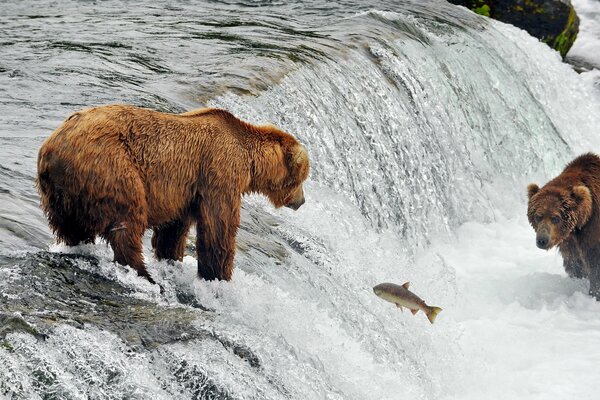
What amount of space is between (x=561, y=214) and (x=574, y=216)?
0.35 ft

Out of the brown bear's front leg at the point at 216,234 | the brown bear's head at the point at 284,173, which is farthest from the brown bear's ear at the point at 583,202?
the brown bear's front leg at the point at 216,234

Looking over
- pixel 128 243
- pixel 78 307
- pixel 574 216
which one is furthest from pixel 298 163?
pixel 574 216

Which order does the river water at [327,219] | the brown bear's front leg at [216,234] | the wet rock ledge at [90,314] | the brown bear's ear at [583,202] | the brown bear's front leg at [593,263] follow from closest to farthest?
the wet rock ledge at [90,314]
the river water at [327,219]
the brown bear's front leg at [216,234]
the brown bear's ear at [583,202]
the brown bear's front leg at [593,263]

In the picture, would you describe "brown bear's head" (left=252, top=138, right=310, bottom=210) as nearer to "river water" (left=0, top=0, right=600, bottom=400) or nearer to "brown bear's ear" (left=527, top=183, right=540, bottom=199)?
"river water" (left=0, top=0, right=600, bottom=400)

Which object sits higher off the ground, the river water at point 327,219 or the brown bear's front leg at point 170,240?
the brown bear's front leg at point 170,240

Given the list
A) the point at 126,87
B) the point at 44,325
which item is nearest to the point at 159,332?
the point at 44,325

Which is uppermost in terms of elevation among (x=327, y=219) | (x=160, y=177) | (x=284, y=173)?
(x=160, y=177)

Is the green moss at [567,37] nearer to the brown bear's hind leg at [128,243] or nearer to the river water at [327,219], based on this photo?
the river water at [327,219]

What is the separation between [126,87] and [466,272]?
370cm

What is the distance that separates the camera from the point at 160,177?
504 centimetres

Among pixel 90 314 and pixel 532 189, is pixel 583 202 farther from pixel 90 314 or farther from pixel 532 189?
pixel 90 314

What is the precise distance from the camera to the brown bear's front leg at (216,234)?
17.1 feet

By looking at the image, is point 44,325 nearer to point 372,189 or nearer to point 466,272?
point 372,189

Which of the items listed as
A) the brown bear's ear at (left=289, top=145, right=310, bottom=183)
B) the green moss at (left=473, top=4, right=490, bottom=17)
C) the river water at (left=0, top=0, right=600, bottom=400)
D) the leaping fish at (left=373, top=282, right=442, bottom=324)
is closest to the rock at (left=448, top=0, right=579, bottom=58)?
the green moss at (left=473, top=4, right=490, bottom=17)
